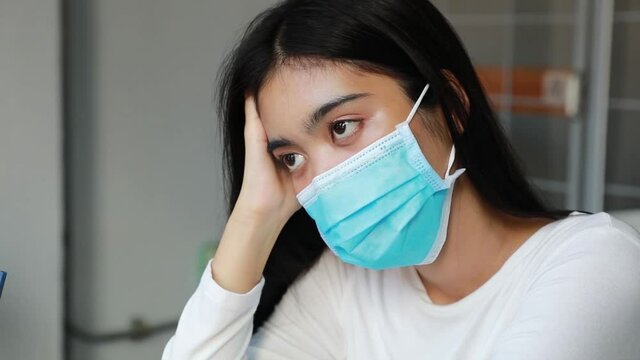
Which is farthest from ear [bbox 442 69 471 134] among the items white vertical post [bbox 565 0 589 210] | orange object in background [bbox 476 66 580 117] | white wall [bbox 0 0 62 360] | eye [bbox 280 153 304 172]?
white vertical post [bbox 565 0 589 210]

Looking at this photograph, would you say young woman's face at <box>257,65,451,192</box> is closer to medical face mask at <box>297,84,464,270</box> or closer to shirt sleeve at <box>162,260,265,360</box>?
medical face mask at <box>297,84,464,270</box>

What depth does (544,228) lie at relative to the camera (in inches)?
54.5

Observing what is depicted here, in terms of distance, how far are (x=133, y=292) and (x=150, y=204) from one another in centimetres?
22

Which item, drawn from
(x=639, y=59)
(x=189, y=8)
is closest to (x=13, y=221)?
(x=189, y=8)

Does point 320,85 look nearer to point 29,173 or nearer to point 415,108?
point 415,108

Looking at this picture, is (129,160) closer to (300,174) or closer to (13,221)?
(13,221)

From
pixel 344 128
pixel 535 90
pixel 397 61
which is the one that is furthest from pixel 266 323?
pixel 535 90

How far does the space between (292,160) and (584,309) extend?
0.51 meters

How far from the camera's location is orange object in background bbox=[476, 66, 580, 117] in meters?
3.15

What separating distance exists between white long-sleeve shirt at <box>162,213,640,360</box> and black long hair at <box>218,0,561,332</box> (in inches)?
5.1

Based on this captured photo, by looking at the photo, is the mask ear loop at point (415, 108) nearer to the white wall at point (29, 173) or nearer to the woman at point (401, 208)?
the woman at point (401, 208)

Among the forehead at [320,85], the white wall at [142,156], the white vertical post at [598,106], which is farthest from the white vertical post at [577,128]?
the forehead at [320,85]

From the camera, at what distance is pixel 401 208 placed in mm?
1318

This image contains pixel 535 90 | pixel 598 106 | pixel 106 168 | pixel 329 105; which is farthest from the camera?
pixel 535 90
